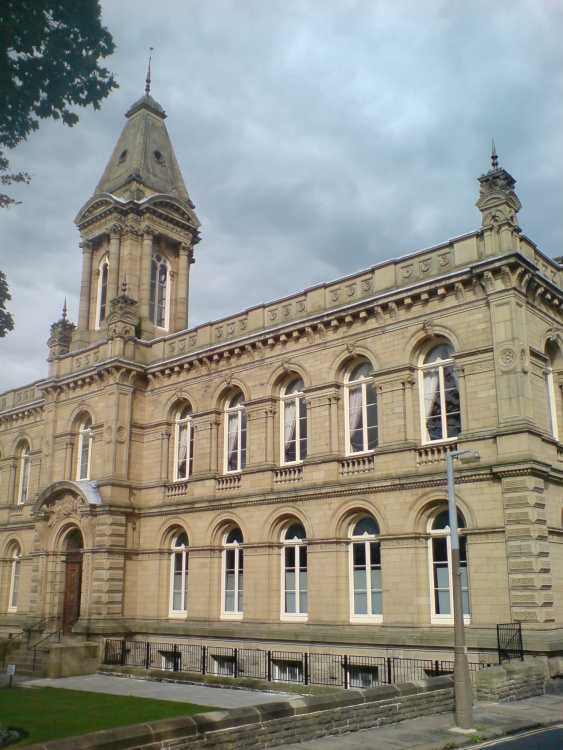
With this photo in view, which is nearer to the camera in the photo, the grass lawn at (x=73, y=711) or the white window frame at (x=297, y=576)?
the grass lawn at (x=73, y=711)

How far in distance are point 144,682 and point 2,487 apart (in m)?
18.3

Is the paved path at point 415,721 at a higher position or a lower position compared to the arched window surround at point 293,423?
lower

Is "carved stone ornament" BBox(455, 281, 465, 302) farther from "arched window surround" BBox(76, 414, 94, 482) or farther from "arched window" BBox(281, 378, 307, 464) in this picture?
"arched window surround" BBox(76, 414, 94, 482)

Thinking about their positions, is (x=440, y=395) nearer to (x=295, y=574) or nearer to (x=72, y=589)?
(x=295, y=574)

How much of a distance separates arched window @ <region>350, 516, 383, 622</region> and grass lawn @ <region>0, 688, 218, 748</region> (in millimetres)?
6904

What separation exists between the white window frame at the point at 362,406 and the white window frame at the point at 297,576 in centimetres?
354

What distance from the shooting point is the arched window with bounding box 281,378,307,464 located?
26531 mm

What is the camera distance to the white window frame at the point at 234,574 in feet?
89.1

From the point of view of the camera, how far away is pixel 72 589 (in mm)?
31391

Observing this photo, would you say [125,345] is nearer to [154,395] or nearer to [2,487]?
[154,395]

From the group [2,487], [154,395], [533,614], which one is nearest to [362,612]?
[533,614]

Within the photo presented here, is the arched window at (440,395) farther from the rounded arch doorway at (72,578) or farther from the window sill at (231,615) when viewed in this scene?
the rounded arch doorway at (72,578)

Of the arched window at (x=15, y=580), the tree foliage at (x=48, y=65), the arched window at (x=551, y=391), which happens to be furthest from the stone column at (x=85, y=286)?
the tree foliage at (x=48, y=65)

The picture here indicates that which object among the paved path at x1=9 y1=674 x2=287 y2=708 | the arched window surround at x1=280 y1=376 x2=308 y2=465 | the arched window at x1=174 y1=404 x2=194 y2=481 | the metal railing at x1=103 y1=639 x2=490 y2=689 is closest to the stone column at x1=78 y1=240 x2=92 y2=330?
the arched window at x1=174 y1=404 x2=194 y2=481
